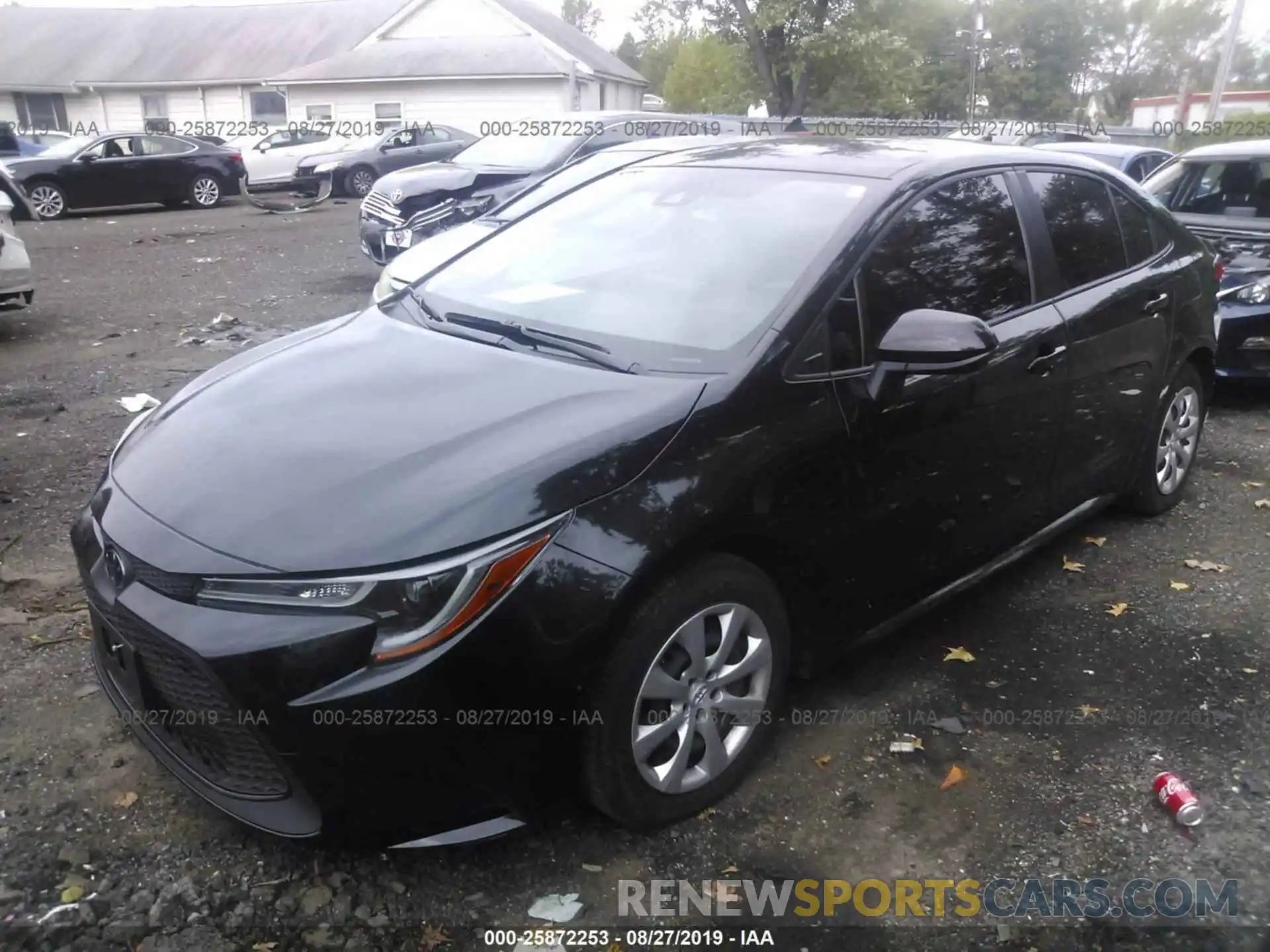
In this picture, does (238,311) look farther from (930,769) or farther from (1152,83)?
(1152,83)

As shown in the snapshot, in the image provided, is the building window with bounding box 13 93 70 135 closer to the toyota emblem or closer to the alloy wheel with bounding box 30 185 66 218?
the alloy wheel with bounding box 30 185 66 218

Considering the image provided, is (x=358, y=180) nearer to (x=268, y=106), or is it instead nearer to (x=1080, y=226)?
(x=268, y=106)

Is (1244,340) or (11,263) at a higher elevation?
(11,263)

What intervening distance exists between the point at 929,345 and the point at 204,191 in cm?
1897

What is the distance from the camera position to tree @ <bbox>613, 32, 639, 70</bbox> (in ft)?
248

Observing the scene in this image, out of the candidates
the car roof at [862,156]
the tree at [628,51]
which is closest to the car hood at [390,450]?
the car roof at [862,156]

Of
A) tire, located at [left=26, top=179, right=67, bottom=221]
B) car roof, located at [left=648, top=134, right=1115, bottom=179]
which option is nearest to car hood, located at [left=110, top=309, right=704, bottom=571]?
car roof, located at [left=648, top=134, right=1115, bottom=179]

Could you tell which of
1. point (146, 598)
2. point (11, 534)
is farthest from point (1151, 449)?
point (11, 534)

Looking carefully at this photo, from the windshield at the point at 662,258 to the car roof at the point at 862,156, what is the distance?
0.08 m

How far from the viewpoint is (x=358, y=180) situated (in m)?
21.1

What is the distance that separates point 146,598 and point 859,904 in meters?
1.91

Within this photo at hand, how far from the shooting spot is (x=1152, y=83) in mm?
66938

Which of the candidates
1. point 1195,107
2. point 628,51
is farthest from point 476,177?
point 628,51

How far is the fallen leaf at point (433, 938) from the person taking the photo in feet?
8.11
